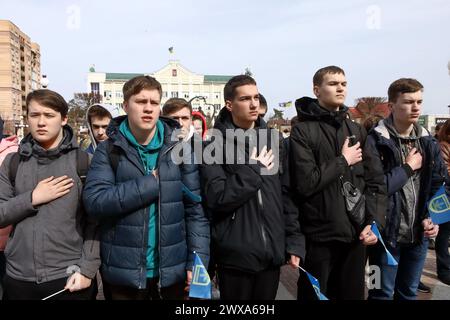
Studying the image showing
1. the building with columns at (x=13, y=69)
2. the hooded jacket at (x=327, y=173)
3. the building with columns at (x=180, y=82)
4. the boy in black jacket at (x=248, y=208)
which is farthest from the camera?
the building with columns at (x=180, y=82)

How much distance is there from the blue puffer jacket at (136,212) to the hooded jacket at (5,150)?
729mm

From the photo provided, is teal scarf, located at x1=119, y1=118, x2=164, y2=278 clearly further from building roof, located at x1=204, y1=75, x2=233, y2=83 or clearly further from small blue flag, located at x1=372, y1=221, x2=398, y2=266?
building roof, located at x1=204, y1=75, x2=233, y2=83

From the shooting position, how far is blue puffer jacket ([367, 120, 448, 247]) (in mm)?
3138

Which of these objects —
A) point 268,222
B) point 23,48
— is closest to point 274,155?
point 268,222

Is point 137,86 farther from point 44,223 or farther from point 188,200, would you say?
point 44,223

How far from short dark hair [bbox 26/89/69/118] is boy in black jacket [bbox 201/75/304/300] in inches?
40.6

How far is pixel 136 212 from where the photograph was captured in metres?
2.41

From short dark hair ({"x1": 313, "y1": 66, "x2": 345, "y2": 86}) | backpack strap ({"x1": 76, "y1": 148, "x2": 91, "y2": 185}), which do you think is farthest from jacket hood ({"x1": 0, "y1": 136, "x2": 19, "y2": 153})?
short dark hair ({"x1": 313, "y1": 66, "x2": 345, "y2": 86})

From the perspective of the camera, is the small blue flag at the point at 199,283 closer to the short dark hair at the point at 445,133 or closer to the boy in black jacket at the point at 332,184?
the boy in black jacket at the point at 332,184

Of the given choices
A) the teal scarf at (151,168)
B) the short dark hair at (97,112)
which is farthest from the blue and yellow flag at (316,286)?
the short dark hair at (97,112)

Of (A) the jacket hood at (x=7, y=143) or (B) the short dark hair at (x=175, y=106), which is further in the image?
(B) the short dark hair at (x=175, y=106)

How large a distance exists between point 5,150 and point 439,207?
3607mm

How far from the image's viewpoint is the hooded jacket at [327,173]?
275 cm
